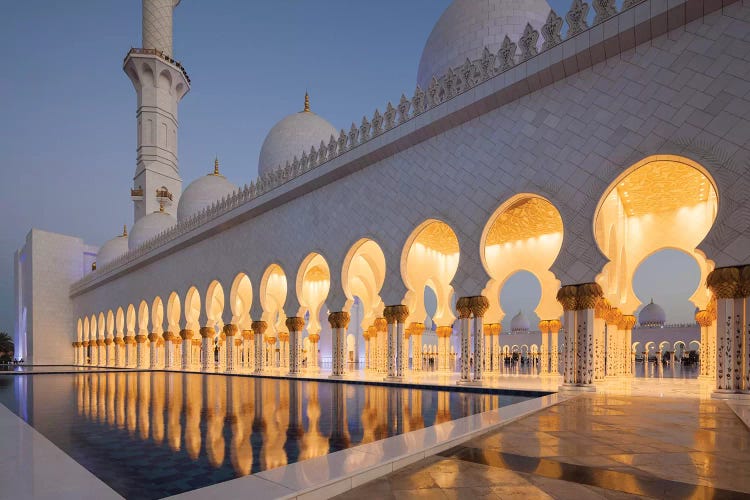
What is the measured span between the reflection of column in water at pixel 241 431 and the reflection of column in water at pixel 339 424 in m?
0.56

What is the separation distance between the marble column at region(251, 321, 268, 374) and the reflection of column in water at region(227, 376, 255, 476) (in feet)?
18.7

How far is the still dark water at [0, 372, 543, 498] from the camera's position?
110 inches

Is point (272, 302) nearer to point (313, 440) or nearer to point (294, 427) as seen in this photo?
point (294, 427)

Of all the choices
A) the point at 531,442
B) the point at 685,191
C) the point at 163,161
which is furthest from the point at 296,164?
the point at 163,161

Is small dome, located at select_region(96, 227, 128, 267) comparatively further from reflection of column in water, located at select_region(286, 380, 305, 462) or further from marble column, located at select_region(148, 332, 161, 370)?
reflection of column in water, located at select_region(286, 380, 305, 462)

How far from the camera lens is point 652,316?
18594 millimetres

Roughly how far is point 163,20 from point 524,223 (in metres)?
21.1

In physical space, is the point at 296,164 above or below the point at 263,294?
above

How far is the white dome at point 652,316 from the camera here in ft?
60.8

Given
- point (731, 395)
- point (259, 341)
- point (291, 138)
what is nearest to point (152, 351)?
point (259, 341)

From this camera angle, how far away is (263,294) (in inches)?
503

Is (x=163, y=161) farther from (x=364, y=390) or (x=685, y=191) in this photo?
(x=685, y=191)

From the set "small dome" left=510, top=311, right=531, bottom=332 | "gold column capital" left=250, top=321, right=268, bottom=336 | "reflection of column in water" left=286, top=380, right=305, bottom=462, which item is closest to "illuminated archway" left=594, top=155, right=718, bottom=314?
"reflection of column in water" left=286, top=380, right=305, bottom=462

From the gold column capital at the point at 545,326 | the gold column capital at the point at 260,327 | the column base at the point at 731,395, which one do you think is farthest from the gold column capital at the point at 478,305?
the gold column capital at the point at 260,327
